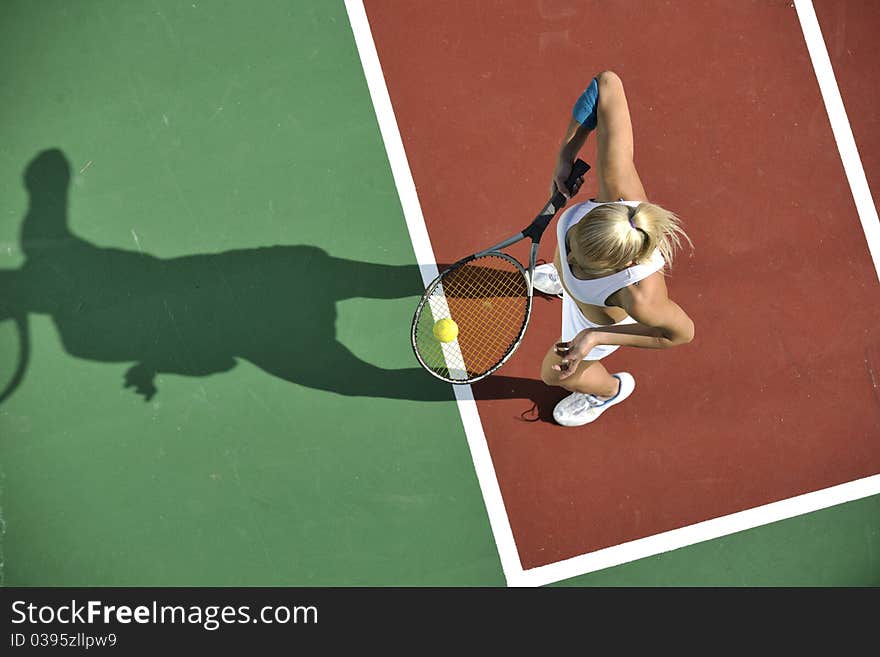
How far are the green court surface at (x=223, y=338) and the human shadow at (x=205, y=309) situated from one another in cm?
1

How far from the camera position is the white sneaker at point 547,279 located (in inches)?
189

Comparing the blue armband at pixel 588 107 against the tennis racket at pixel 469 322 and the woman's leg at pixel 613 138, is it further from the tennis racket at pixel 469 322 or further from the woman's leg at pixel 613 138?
the tennis racket at pixel 469 322

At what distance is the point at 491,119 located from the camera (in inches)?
199

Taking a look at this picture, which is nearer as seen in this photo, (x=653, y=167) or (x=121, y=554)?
(x=121, y=554)

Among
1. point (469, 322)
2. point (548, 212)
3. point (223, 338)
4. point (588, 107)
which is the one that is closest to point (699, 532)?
point (469, 322)

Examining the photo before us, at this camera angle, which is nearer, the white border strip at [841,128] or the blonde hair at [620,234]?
the blonde hair at [620,234]

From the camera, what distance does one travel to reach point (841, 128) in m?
5.21

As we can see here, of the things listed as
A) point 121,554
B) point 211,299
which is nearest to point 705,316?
point 211,299

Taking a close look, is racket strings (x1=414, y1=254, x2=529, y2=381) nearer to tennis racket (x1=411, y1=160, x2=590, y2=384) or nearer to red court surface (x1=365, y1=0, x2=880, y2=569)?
tennis racket (x1=411, y1=160, x2=590, y2=384)

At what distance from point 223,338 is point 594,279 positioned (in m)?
2.55

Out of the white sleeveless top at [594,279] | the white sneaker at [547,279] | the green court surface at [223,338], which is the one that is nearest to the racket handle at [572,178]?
the white sleeveless top at [594,279]
